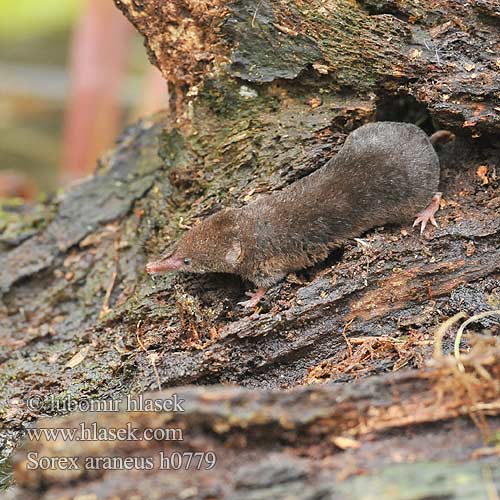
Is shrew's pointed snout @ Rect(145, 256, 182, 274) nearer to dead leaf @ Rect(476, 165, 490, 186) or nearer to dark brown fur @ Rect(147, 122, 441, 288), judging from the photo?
dark brown fur @ Rect(147, 122, 441, 288)

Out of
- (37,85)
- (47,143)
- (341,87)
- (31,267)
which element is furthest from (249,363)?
(37,85)

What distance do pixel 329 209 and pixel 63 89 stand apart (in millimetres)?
12205

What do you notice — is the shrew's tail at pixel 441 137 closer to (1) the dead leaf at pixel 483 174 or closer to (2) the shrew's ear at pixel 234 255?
(1) the dead leaf at pixel 483 174

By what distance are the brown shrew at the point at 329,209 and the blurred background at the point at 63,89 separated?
3.25 metres

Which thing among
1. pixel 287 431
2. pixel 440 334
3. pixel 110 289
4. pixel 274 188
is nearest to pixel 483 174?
pixel 274 188

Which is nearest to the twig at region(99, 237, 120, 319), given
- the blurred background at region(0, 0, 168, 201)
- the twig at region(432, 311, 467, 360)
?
the twig at region(432, 311, 467, 360)

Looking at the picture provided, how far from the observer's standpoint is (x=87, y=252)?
5.64m

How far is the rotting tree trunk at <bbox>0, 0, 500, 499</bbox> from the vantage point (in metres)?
4.25

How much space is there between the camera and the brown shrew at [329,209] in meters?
4.62

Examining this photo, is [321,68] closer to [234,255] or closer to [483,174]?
[483,174]

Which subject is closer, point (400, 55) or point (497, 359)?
point (497, 359)

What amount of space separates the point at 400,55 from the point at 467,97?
520 mm

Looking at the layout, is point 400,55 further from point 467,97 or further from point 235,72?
point 235,72

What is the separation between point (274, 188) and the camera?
4859mm
